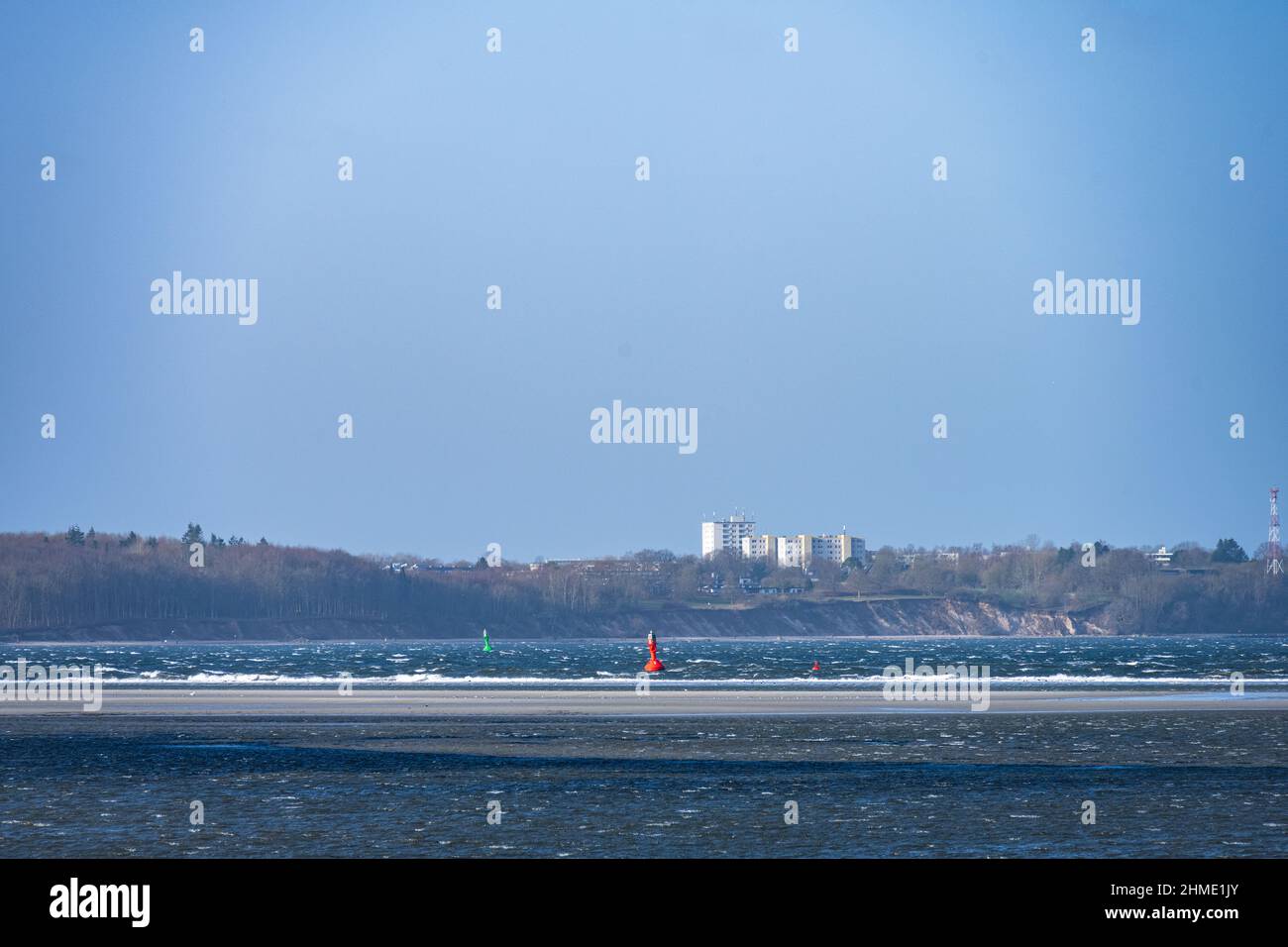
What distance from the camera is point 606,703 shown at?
252 ft

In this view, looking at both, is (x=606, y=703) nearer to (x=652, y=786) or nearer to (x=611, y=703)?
(x=611, y=703)

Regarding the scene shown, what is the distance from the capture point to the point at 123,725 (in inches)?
2393

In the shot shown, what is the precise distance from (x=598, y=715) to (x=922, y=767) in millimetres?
26784

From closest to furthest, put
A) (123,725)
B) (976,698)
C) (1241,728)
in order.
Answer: (1241,728), (123,725), (976,698)

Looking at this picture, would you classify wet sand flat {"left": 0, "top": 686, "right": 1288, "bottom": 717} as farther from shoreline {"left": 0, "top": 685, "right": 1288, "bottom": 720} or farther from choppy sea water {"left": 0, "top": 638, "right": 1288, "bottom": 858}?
choppy sea water {"left": 0, "top": 638, "right": 1288, "bottom": 858}

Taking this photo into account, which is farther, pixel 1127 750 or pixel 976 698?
pixel 976 698

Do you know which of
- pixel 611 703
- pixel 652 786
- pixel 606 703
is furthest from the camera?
pixel 606 703

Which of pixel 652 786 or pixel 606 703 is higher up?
pixel 652 786

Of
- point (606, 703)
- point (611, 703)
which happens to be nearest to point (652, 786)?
point (611, 703)
